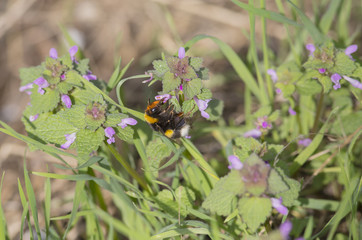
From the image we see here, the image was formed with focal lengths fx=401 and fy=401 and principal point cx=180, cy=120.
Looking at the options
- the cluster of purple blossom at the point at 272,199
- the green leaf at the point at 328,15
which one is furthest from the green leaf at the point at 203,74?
the green leaf at the point at 328,15

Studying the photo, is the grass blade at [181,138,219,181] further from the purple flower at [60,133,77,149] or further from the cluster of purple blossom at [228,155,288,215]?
the purple flower at [60,133,77,149]

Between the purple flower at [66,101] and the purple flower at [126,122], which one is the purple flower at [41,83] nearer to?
the purple flower at [66,101]

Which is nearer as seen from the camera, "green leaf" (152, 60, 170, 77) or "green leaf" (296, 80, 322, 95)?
"green leaf" (152, 60, 170, 77)

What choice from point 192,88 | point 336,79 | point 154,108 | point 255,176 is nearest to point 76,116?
point 154,108

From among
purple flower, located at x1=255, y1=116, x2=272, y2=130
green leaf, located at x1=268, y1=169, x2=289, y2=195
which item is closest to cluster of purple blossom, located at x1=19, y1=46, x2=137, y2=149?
green leaf, located at x1=268, y1=169, x2=289, y2=195

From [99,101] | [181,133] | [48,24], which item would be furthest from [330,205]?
[48,24]

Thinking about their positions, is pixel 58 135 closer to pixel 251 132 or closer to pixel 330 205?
pixel 251 132
